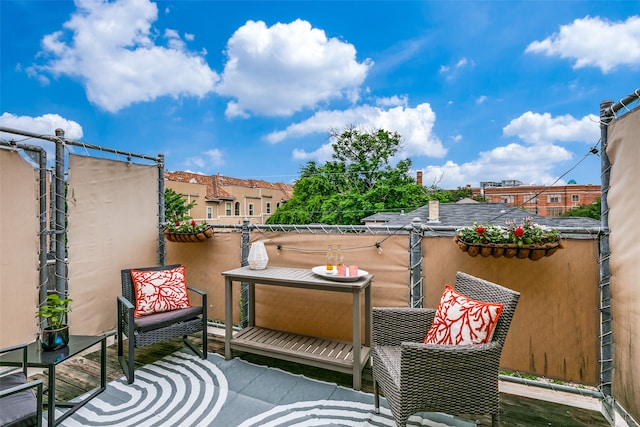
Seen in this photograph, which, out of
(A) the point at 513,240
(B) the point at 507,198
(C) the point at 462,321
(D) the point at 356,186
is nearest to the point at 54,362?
(C) the point at 462,321

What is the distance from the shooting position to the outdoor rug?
6.78 feet

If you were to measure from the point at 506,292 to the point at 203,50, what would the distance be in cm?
1034

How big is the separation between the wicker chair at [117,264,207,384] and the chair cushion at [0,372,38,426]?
799mm

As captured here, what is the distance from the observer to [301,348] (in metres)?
2.79

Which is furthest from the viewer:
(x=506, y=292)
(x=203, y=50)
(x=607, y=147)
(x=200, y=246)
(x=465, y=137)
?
(x=465, y=137)

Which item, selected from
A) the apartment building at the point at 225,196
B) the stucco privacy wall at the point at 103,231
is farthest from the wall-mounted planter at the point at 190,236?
the apartment building at the point at 225,196

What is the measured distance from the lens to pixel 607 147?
86.6 inches

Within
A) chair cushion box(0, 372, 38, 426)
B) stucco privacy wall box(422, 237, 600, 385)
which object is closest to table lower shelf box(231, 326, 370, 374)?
stucco privacy wall box(422, 237, 600, 385)

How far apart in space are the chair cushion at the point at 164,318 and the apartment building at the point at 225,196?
40.3ft

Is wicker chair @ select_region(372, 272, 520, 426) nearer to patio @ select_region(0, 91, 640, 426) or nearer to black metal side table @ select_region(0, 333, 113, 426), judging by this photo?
patio @ select_region(0, 91, 640, 426)

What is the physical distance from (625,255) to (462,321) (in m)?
1.23

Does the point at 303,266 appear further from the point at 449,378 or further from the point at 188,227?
the point at 449,378

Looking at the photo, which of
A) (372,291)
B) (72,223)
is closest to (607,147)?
(372,291)

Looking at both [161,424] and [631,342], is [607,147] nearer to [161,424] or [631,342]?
[631,342]
